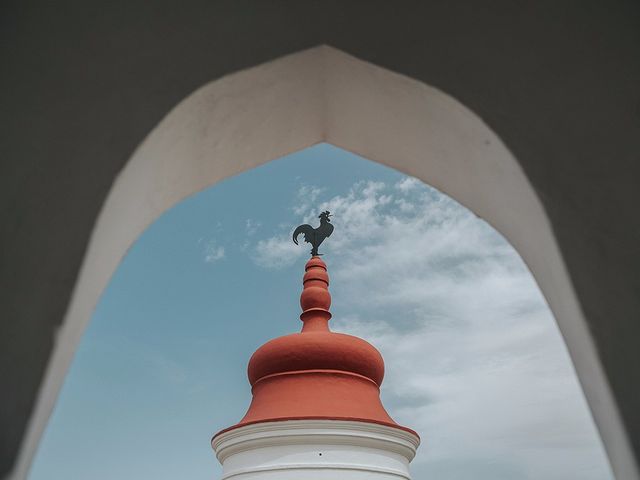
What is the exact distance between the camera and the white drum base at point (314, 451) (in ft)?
28.8

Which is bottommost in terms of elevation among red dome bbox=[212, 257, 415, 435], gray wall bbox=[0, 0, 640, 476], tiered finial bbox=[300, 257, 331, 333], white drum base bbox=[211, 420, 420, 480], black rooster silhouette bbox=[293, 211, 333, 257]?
gray wall bbox=[0, 0, 640, 476]

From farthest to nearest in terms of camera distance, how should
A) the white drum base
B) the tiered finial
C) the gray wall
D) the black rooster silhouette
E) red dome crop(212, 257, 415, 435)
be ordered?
the black rooster silhouette < the tiered finial < red dome crop(212, 257, 415, 435) < the white drum base < the gray wall

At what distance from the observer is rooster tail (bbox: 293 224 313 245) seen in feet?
40.1

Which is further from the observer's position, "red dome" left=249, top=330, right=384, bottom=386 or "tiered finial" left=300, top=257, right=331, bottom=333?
"tiered finial" left=300, top=257, right=331, bottom=333

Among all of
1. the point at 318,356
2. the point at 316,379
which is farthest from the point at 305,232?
the point at 316,379

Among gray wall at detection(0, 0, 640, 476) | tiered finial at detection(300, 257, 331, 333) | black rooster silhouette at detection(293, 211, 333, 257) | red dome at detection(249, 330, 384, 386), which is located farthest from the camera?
black rooster silhouette at detection(293, 211, 333, 257)

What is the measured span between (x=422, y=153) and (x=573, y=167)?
0.58 m

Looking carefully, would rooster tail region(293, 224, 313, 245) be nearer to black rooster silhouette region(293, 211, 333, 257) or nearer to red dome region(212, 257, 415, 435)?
black rooster silhouette region(293, 211, 333, 257)

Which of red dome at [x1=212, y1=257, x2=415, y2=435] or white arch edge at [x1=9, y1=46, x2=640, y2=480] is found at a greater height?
red dome at [x1=212, y1=257, x2=415, y2=435]

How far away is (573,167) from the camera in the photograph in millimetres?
1542

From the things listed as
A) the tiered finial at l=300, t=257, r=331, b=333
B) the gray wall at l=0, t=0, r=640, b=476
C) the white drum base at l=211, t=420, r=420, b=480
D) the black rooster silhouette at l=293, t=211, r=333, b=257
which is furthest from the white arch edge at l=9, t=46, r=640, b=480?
the black rooster silhouette at l=293, t=211, r=333, b=257

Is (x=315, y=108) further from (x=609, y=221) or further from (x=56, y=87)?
(x=609, y=221)

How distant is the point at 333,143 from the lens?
7.33 feet

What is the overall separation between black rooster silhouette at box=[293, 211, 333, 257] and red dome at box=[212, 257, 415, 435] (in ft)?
6.23
